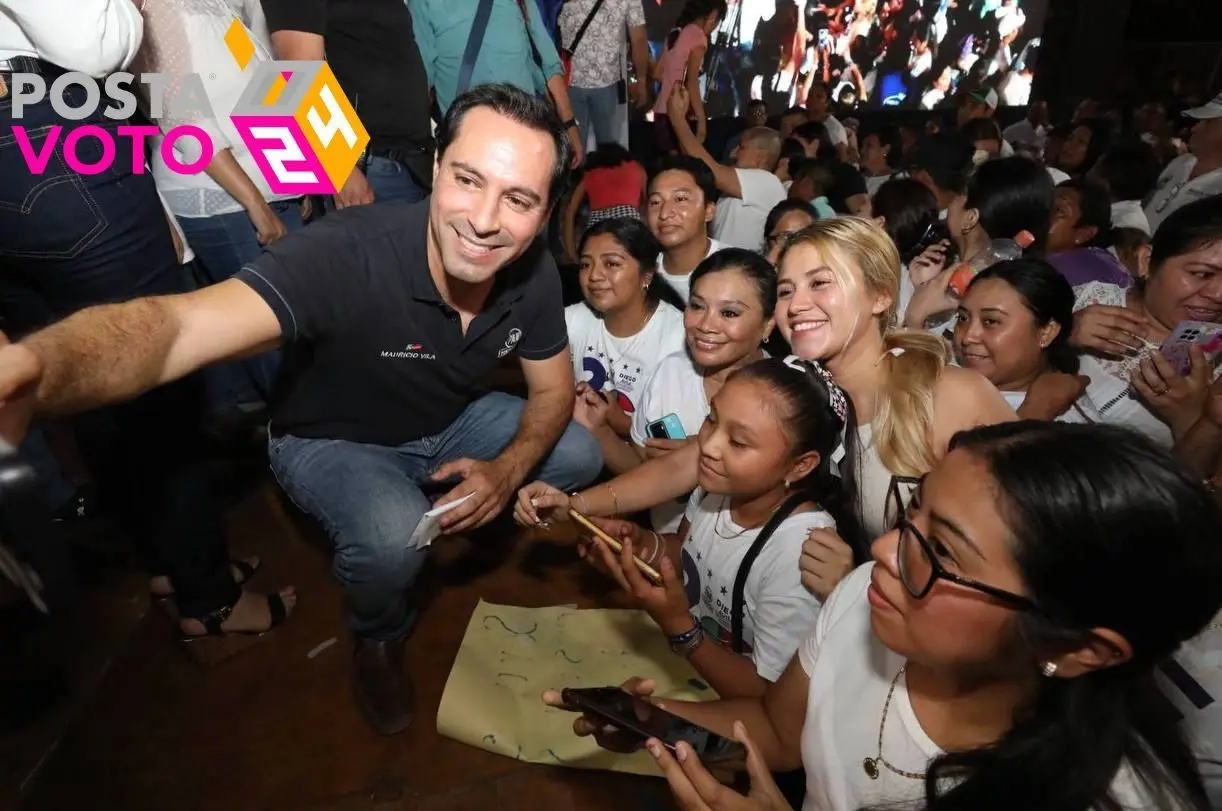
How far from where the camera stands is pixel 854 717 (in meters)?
1.10

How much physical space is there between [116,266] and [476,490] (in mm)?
975

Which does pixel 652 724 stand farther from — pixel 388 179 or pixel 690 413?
pixel 388 179

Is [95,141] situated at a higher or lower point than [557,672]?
higher

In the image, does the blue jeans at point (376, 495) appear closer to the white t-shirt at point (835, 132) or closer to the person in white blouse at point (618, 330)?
the person in white blouse at point (618, 330)

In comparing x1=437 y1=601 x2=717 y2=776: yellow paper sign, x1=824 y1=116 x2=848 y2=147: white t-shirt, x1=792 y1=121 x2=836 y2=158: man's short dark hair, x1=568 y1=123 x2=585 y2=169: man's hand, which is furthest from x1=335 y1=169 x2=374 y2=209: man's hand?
x1=824 y1=116 x2=848 y2=147: white t-shirt

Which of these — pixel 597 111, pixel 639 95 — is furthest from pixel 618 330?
pixel 639 95

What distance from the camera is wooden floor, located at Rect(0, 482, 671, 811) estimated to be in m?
1.61

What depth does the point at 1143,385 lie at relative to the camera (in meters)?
2.05

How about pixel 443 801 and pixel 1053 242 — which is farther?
pixel 1053 242

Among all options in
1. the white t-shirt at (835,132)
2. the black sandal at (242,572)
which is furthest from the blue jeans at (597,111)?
the white t-shirt at (835,132)

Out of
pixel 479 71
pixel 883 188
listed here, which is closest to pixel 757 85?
pixel 883 188

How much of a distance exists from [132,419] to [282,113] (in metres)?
1.16

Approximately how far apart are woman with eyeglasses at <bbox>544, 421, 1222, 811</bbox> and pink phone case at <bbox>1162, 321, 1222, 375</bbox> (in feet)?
4.76

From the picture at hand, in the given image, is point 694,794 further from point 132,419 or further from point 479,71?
point 479,71
